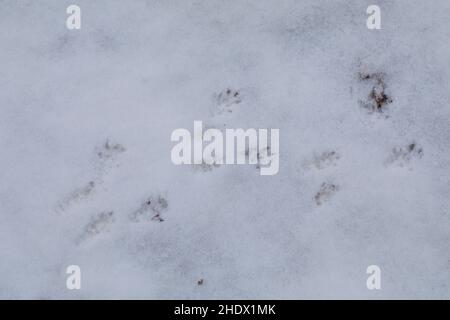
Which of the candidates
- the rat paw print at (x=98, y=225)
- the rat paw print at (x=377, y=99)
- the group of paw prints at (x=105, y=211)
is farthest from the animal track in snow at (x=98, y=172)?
the rat paw print at (x=377, y=99)

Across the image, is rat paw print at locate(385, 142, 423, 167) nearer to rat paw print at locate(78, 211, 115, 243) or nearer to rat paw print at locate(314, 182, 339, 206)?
rat paw print at locate(314, 182, 339, 206)

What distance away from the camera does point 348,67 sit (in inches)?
78.7

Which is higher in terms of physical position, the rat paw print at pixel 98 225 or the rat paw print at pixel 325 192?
the rat paw print at pixel 325 192

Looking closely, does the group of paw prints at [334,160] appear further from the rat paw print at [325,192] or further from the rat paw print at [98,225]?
the rat paw print at [98,225]

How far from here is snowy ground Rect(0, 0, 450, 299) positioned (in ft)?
6.40

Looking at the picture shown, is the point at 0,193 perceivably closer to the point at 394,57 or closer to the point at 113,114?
the point at 113,114

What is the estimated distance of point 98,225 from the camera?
1.96 metres

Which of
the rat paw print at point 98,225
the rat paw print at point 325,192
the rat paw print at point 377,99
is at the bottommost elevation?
the rat paw print at point 98,225

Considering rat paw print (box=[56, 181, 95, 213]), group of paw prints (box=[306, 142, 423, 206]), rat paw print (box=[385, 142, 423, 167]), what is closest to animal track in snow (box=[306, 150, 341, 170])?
group of paw prints (box=[306, 142, 423, 206])

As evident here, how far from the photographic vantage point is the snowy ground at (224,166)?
195 cm

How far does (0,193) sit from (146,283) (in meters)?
0.81

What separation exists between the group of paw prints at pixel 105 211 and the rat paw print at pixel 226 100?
1.63 ft

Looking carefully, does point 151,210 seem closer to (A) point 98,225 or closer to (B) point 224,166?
(A) point 98,225
